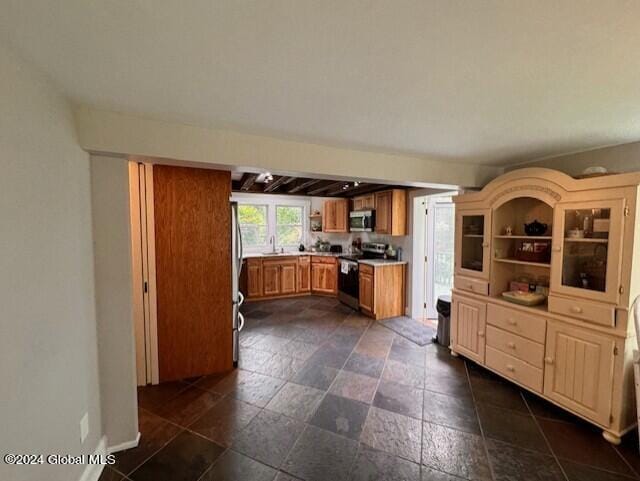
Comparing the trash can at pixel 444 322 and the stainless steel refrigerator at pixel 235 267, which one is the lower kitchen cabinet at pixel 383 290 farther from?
the stainless steel refrigerator at pixel 235 267

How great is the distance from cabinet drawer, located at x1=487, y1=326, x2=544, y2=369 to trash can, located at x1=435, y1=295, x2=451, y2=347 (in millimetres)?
721

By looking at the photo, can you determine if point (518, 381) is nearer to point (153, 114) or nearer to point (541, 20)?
point (541, 20)

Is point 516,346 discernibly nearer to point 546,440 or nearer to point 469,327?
point 469,327

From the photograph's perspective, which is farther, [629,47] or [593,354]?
[593,354]

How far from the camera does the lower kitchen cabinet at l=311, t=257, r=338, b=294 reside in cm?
607

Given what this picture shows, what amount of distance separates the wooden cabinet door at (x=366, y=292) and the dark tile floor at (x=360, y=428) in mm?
1384

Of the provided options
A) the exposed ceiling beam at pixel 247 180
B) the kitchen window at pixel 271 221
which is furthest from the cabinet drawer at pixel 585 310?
the kitchen window at pixel 271 221

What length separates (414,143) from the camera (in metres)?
2.36

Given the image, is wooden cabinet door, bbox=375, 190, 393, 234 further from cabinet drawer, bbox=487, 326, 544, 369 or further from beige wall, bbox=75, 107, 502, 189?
cabinet drawer, bbox=487, 326, 544, 369

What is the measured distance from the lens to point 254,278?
5680mm

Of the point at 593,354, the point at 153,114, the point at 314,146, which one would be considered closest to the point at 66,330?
the point at 153,114

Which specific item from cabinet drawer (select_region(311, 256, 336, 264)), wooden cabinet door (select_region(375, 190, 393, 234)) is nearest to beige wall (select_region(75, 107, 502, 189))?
wooden cabinet door (select_region(375, 190, 393, 234))

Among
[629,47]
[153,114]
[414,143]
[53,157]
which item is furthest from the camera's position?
[414,143]

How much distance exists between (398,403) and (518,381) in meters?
1.18
